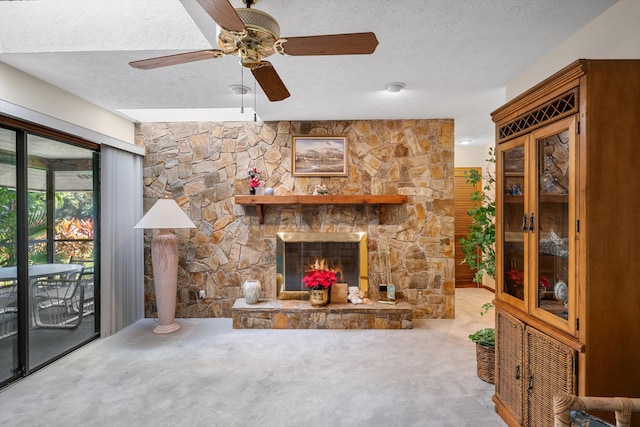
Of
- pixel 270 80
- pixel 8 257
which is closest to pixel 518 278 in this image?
pixel 270 80

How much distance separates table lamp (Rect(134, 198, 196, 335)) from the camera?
3.77 m

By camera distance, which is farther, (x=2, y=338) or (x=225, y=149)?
(x=225, y=149)

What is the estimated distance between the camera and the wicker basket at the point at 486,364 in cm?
271

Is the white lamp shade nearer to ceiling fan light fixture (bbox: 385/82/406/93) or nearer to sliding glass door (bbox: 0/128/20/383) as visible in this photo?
sliding glass door (bbox: 0/128/20/383)

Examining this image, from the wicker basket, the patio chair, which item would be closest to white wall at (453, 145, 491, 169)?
the wicker basket

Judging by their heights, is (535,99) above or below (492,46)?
below

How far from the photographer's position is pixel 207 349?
336 centimetres

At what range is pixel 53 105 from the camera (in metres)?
3.13

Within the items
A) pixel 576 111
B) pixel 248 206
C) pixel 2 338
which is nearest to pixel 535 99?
pixel 576 111

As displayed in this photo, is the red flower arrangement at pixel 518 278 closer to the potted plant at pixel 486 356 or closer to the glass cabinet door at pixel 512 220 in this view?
the glass cabinet door at pixel 512 220

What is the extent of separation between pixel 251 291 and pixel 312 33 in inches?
115

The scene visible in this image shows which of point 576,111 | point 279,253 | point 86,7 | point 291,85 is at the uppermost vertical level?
point 86,7

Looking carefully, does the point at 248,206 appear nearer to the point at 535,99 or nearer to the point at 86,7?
the point at 86,7

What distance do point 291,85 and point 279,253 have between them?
211 centimetres
